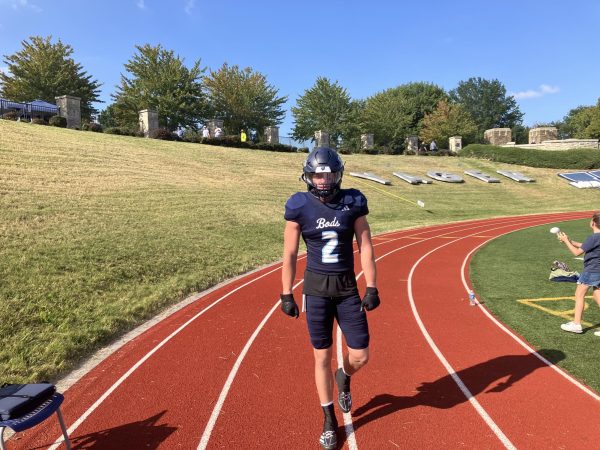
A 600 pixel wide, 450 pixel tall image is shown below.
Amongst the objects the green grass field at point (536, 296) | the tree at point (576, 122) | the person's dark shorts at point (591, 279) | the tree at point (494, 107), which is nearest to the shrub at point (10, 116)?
the green grass field at point (536, 296)

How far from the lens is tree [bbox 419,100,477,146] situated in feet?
195

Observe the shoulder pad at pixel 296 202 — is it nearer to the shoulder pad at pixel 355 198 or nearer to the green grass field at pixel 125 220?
the shoulder pad at pixel 355 198

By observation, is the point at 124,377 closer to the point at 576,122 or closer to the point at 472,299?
the point at 472,299

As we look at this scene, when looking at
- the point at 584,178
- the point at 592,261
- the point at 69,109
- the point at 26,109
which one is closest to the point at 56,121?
the point at 69,109

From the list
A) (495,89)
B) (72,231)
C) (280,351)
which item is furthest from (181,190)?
(495,89)

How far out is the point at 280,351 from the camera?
568 centimetres

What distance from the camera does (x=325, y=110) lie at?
53.2 m

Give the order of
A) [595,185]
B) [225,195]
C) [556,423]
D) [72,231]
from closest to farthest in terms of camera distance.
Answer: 1. [556,423]
2. [72,231]
3. [225,195]
4. [595,185]

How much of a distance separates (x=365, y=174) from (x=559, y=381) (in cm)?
2614

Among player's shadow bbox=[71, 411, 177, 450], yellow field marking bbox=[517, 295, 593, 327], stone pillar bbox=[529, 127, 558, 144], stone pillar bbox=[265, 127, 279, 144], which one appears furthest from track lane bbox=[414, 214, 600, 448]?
stone pillar bbox=[529, 127, 558, 144]

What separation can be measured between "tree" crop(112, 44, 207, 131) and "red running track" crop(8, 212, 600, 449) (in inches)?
1587

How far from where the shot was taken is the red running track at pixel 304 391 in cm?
373

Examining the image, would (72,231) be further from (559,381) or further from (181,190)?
(559,381)

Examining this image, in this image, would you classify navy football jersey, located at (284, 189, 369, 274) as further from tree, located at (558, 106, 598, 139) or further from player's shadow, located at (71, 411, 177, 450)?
tree, located at (558, 106, 598, 139)
